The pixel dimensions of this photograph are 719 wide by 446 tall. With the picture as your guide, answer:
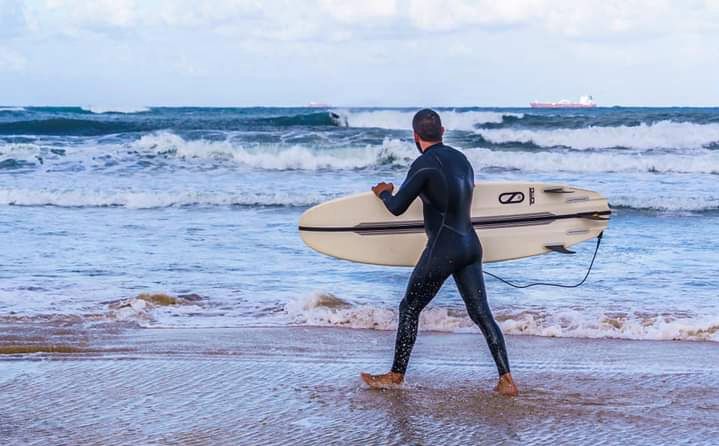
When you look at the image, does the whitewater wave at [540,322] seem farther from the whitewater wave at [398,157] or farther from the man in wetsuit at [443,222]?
the whitewater wave at [398,157]

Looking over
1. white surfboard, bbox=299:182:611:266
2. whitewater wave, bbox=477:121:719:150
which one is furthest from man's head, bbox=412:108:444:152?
whitewater wave, bbox=477:121:719:150

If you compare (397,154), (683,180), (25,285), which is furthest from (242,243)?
(397,154)

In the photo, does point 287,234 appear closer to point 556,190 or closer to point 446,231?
point 556,190

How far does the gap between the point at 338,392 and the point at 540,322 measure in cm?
245

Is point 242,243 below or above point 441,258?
below

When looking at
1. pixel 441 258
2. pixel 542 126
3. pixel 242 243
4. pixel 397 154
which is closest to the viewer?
pixel 441 258

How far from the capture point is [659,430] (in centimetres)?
444

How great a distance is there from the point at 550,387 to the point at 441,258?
1.01 metres

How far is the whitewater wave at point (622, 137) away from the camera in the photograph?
27.3 m

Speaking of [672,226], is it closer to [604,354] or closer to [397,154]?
[604,354]

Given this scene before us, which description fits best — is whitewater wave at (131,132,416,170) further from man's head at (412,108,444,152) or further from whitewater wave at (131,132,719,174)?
man's head at (412,108,444,152)

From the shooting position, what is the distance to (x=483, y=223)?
6125mm

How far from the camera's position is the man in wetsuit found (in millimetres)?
Answer: 4836

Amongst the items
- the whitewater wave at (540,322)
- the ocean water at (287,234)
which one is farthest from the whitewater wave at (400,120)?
the whitewater wave at (540,322)
